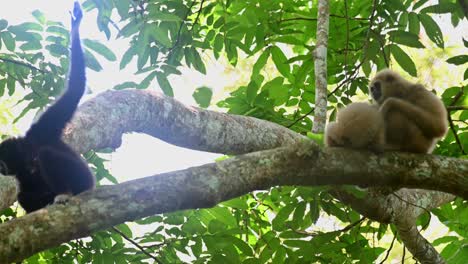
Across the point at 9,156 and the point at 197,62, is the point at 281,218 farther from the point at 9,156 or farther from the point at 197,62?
the point at 9,156

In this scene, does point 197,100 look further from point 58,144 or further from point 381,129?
point 381,129

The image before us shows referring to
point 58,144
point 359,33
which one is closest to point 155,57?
point 58,144

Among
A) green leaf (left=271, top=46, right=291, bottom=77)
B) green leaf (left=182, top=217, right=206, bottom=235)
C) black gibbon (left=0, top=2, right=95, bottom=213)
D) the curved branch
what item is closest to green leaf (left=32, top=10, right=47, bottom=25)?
black gibbon (left=0, top=2, right=95, bottom=213)

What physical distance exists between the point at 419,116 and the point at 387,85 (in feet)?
1.92

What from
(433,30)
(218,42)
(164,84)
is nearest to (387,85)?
(433,30)

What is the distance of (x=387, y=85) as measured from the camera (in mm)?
4629

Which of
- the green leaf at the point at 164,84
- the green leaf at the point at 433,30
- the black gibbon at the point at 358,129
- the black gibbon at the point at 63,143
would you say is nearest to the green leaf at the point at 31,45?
the green leaf at the point at 164,84

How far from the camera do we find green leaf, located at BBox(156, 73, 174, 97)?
5285 mm

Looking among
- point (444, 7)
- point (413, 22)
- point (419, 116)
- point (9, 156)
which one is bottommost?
point (9, 156)

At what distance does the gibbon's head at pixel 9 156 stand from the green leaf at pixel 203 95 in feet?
5.10

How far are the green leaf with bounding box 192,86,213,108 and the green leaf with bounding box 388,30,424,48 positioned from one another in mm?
1727

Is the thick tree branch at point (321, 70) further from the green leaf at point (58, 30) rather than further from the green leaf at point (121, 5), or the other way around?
the green leaf at point (58, 30)

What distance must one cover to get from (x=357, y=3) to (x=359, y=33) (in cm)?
40

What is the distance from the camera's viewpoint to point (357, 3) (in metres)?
5.90
